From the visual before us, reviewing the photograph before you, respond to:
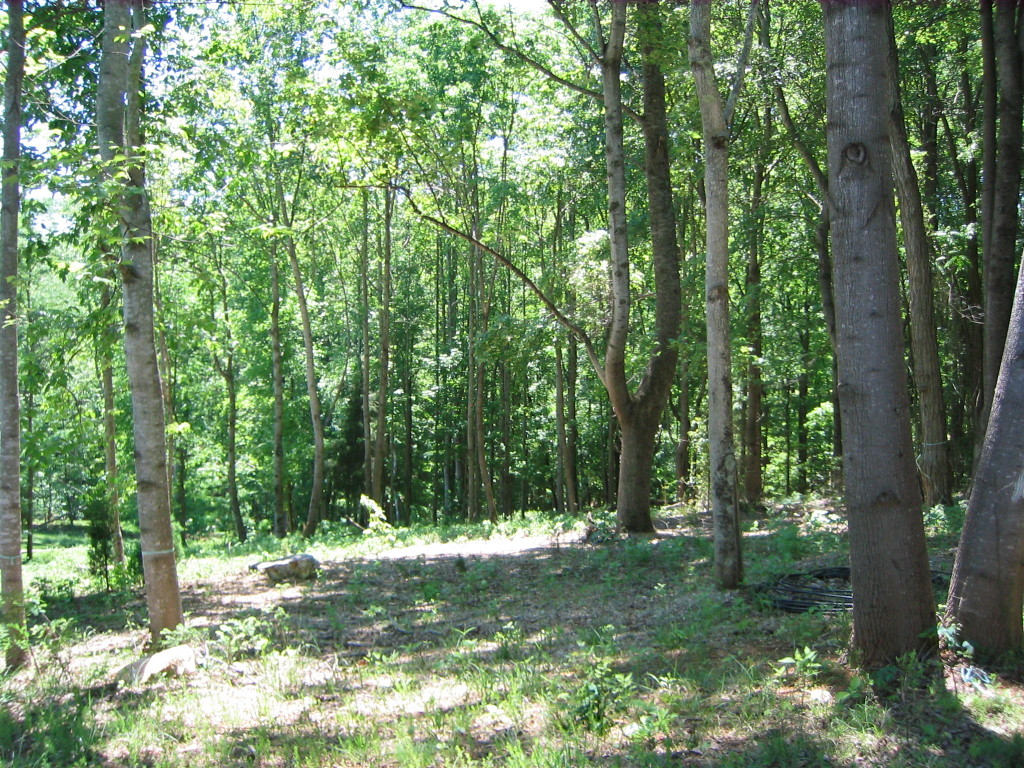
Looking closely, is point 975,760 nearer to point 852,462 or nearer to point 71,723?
point 852,462

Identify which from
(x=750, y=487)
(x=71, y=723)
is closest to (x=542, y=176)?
(x=750, y=487)

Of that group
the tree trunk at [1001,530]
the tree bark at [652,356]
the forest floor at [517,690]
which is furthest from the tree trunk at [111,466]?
the tree trunk at [1001,530]

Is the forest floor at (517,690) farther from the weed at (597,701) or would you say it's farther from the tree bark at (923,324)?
the tree bark at (923,324)

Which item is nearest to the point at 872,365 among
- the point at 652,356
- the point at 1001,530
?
the point at 1001,530

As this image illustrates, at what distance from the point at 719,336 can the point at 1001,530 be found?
11.2 feet

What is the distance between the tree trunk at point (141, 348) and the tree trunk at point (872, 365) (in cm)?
510

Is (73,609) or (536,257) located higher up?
(536,257)

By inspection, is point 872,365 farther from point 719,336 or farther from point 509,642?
point 509,642

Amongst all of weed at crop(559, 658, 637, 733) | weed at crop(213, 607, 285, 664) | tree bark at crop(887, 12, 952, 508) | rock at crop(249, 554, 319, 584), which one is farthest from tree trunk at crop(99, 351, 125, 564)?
tree bark at crop(887, 12, 952, 508)

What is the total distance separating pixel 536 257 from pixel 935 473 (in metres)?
16.0

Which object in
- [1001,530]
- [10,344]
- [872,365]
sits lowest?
[1001,530]

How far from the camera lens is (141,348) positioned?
261 inches

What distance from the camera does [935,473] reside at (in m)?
12.7

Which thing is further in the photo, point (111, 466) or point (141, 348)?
point (111, 466)
